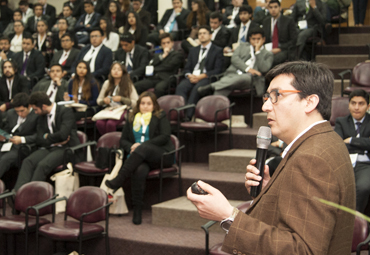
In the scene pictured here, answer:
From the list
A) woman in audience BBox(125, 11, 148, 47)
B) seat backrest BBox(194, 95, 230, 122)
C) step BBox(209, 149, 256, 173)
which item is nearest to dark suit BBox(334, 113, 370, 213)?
step BBox(209, 149, 256, 173)

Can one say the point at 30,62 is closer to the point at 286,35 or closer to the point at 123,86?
the point at 123,86

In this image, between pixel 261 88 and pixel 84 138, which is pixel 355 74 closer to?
pixel 261 88

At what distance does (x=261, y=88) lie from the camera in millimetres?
5902

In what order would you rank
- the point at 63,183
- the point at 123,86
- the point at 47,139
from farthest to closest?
the point at 123,86 < the point at 47,139 < the point at 63,183

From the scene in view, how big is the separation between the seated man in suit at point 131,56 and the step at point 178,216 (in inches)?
117

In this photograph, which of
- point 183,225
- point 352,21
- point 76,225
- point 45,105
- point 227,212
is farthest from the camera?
point 352,21

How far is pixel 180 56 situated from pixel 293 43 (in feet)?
5.15

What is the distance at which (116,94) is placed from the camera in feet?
19.3

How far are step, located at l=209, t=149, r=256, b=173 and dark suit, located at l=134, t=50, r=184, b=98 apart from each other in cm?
186

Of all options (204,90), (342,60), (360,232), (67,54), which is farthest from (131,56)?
(360,232)

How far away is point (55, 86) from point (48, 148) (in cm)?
162

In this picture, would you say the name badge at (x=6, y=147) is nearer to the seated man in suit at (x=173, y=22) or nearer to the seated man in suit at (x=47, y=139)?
the seated man in suit at (x=47, y=139)

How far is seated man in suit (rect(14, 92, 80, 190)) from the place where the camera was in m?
4.93

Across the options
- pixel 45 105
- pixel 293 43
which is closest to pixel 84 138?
pixel 45 105
